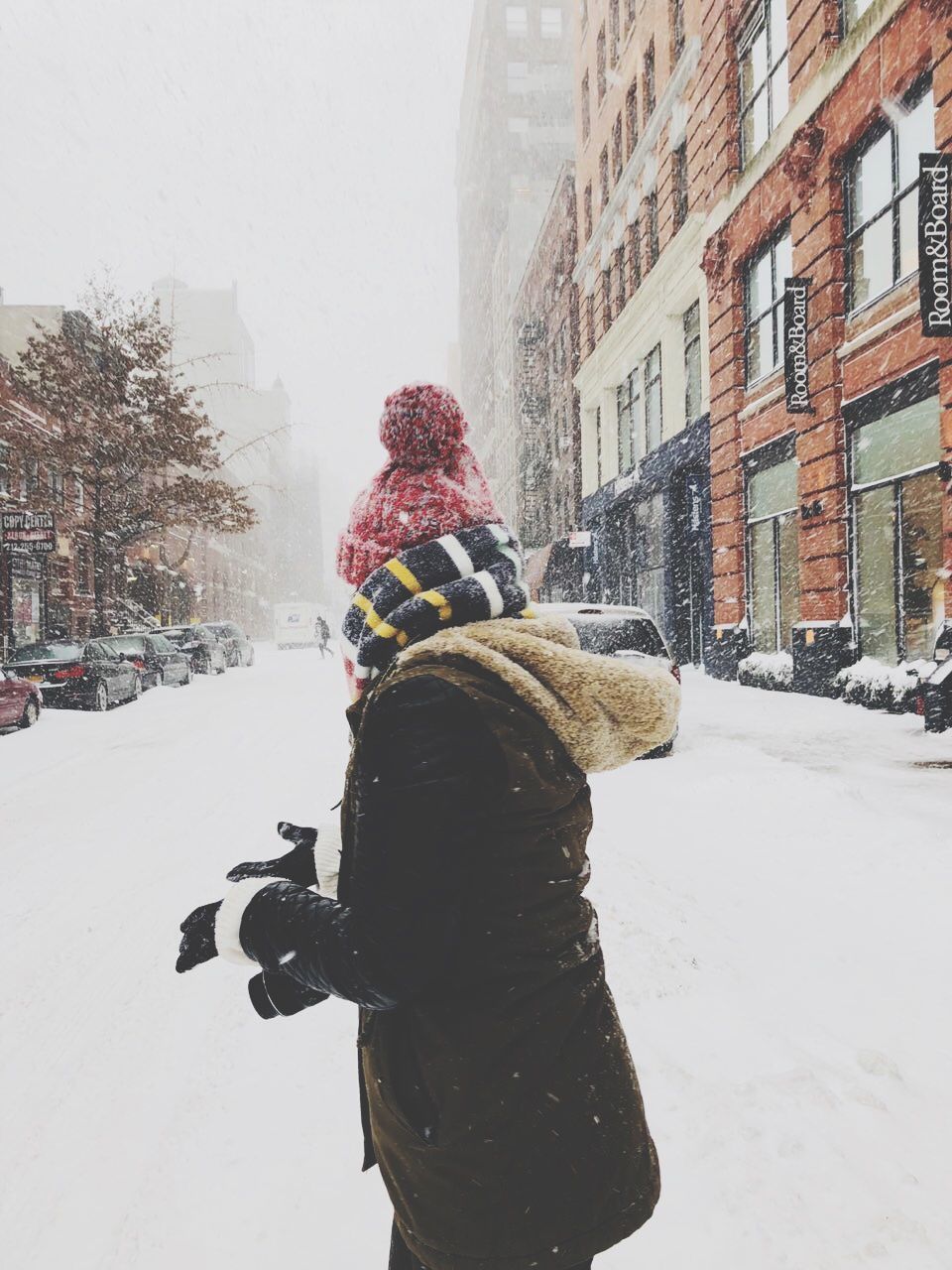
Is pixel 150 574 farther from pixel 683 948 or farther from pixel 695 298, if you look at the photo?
pixel 683 948

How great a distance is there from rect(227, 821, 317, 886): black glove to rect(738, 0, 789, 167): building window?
18.4 m

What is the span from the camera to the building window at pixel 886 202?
11.5 m

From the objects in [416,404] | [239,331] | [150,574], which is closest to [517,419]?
[150,574]

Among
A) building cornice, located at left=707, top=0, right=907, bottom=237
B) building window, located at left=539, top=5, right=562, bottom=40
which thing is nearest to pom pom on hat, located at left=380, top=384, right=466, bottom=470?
building cornice, located at left=707, top=0, right=907, bottom=237

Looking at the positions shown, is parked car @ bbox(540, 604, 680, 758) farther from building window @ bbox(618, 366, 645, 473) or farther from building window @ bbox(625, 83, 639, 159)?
building window @ bbox(625, 83, 639, 159)

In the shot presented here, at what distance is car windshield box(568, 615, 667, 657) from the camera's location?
334 inches

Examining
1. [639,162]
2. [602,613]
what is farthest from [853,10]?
[602,613]

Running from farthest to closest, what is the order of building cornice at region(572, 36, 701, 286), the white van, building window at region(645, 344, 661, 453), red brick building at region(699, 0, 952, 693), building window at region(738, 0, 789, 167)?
the white van
building window at region(645, 344, 661, 453)
building cornice at region(572, 36, 701, 286)
building window at region(738, 0, 789, 167)
red brick building at region(699, 0, 952, 693)

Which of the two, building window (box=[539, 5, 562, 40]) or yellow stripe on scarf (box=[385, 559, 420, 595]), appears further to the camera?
building window (box=[539, 5, 562, 40])

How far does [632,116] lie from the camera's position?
24453 mm

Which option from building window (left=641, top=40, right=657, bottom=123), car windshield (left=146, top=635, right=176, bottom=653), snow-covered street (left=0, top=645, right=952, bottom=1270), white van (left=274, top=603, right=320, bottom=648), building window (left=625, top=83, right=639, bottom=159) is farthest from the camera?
white van (left=274, top=603, right=320, bottom=648)

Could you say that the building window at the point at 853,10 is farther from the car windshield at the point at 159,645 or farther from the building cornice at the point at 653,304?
the car windshield at the point at 159,645

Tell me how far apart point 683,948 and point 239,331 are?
170 meters

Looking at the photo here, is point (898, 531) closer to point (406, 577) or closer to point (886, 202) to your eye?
point (886, 202)
